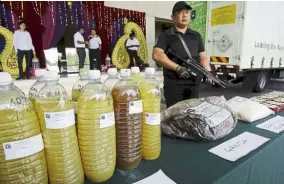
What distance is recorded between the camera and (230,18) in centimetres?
379

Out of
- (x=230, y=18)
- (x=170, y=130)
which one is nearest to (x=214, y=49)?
(x=230, y=18)

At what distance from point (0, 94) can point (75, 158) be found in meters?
0.26

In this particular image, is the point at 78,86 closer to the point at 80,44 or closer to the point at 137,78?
the point at 137,78

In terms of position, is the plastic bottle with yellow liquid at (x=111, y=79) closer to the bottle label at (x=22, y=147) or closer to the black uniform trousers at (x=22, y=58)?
the bottle label at (x=22, y=147)

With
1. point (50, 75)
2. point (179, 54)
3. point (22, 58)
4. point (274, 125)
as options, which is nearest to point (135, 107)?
point (50, 75)

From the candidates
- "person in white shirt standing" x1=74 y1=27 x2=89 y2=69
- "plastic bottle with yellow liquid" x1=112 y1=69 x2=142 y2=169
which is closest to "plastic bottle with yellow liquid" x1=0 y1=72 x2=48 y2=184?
"plastic bottle with yellow liquid" x1=112 y1=69 x2=142 y2=169

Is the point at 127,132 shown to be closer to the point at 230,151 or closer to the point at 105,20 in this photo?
the point at 230,151

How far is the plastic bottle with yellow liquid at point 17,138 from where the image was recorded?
1.42ft

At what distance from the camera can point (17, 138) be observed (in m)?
0.44

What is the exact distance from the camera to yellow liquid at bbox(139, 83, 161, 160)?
69 cm

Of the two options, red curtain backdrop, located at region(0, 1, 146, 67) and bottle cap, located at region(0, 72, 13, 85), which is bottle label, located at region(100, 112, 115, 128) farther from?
red curtain backdrop, located at region(0, 1, 146, 67)

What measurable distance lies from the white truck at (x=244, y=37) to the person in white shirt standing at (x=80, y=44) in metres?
3.00

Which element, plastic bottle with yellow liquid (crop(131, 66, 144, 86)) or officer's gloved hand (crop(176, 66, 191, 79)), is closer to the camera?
plastic bottle with yellow liquid (crop(131, 66, 144, 86))

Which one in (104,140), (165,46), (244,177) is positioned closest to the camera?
(104,140)
